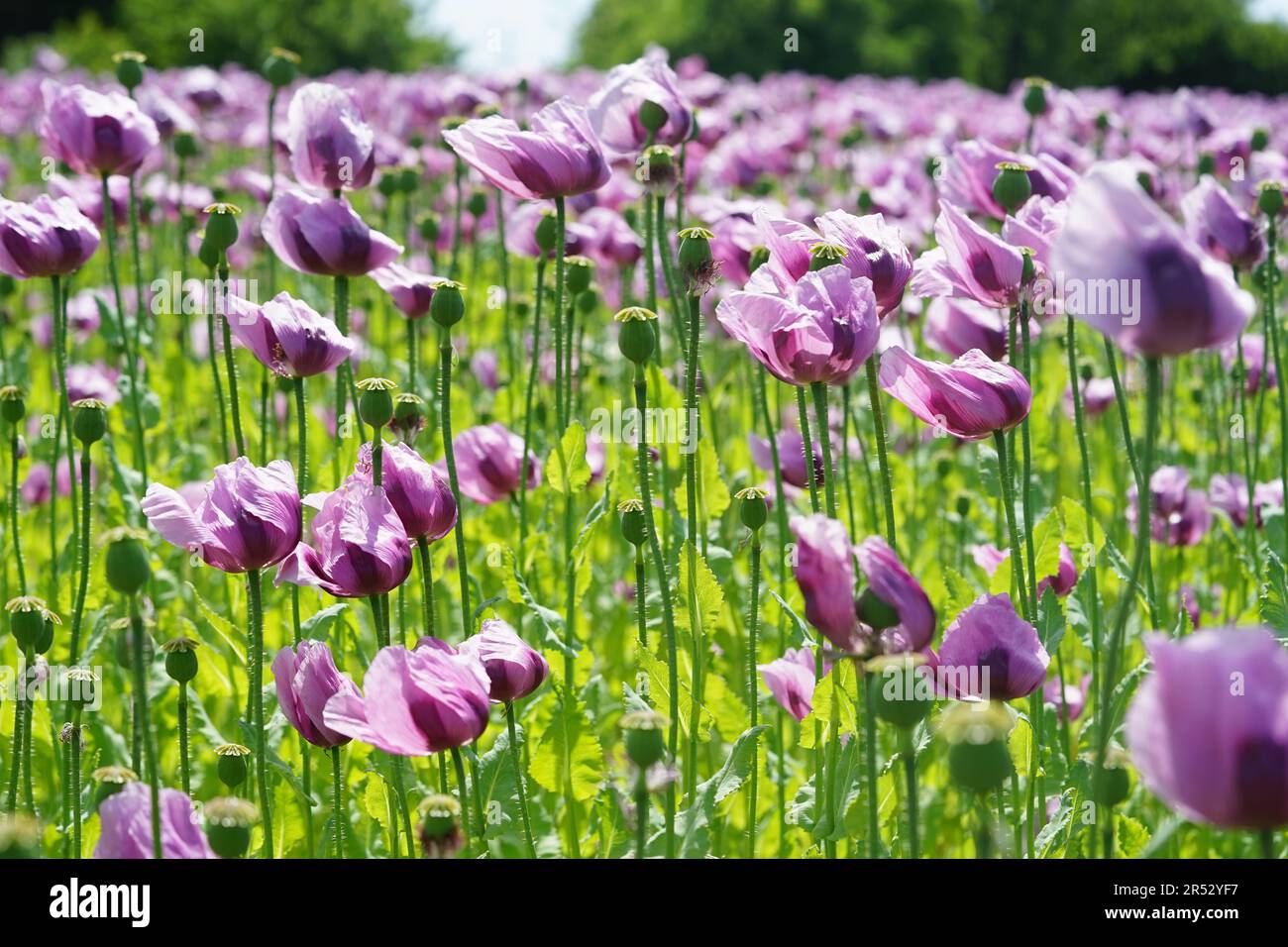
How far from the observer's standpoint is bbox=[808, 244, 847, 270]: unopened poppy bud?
1712mm

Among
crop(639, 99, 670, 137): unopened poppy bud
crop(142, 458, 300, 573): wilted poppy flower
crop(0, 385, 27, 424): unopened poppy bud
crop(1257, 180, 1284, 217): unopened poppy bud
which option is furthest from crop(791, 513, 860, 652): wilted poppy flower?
crop(1257, 180, 1284, 217): unopened poppy bud

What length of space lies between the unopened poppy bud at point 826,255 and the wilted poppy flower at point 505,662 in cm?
58

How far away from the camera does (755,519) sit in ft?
6.04

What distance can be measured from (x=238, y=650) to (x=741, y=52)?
18757 mm

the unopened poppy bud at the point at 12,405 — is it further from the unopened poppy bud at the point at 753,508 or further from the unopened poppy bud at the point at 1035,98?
the unopened poppy bud at the point at 1035,98

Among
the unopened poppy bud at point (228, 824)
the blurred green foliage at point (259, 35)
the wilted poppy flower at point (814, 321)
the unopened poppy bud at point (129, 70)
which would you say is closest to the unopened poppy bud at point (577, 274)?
the wilted poppy flower at point (814, 321)

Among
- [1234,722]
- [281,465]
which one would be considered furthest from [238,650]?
[1234,722]

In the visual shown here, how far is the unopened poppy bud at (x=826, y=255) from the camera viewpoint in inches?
67.4

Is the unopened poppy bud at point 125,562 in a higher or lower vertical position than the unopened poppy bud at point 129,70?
lower

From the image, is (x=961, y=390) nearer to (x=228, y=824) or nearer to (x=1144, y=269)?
(x=1144, y=269)

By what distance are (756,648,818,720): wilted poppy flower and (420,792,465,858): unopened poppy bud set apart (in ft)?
2.40

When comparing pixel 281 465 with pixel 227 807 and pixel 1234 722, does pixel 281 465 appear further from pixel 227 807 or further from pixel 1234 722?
pixel 1234 722

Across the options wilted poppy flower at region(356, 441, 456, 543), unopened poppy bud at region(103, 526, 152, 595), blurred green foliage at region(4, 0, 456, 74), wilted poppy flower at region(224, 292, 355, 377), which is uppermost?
blurred green foliage at region(4, 0, 456, 74)

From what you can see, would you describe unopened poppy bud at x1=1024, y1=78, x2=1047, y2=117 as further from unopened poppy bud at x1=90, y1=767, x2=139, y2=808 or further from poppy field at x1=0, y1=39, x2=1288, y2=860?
unopened poppy bud at x1=90, y1=767, x2=139, y2=808
